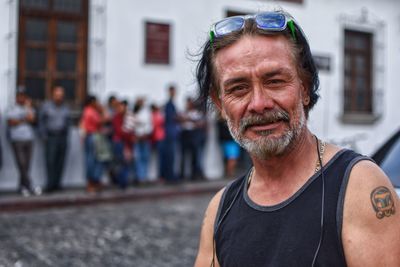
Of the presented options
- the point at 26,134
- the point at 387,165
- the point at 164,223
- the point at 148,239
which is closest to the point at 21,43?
the point at 26,134

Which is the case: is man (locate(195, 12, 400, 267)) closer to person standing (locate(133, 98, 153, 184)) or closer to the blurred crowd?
the blurred crowd

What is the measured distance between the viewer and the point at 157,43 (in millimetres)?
12297

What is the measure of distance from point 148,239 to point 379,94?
1065cm

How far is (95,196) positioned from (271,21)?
8.72m

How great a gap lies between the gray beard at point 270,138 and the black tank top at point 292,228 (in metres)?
0.16

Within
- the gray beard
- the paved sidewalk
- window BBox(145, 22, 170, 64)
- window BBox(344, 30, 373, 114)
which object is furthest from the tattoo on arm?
window BBox(344, 30, 373, 114)

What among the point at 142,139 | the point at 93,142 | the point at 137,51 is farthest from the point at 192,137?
the point at 93,142

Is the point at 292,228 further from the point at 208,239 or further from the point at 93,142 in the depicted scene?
the point at 93,142

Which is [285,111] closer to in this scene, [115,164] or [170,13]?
[115,164]

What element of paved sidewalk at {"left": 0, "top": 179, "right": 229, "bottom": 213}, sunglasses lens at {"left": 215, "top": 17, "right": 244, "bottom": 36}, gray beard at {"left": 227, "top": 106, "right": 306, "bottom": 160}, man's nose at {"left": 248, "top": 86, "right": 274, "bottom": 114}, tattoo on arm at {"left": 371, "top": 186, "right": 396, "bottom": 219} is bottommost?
paved sidewalk at {"left": 0, "top": 179, "right": 229, "bottom": 213}

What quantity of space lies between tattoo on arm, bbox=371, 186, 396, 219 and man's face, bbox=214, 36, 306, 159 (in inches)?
13.8

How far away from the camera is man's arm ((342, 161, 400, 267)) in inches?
63.9

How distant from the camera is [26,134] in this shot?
10188 mm

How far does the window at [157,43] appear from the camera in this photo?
1218 cm
